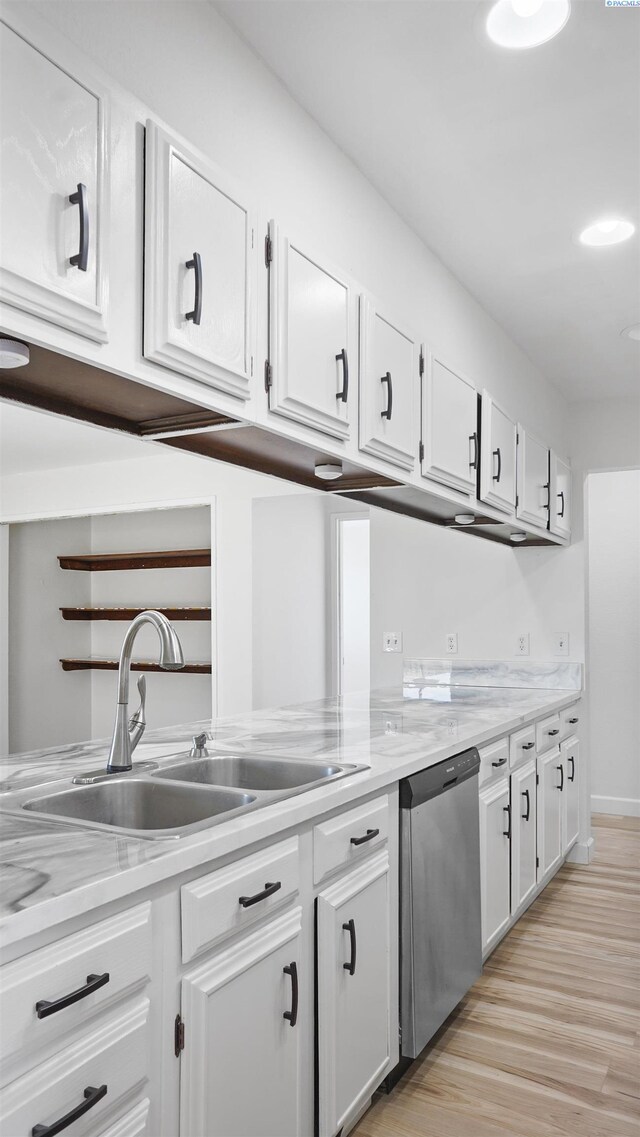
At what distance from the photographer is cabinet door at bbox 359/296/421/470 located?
7.21 feet

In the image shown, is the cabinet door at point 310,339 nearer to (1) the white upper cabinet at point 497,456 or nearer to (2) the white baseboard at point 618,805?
(1) the white upper cabinet at point 497,456

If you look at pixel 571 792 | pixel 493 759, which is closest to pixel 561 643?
pixel 571 792

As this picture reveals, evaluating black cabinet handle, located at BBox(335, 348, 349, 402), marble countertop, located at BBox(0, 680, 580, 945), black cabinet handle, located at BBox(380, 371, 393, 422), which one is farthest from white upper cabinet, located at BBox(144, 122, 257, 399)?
marble countertop, located at BBox(0, 680, 580, 945)

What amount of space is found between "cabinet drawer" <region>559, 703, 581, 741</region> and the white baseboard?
1504 mm

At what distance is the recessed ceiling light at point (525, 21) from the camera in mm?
1649

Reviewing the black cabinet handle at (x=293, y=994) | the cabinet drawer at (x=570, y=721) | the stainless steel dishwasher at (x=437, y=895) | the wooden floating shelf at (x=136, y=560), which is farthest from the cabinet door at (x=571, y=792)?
the wooden floating shelf at (x=136, y=560)

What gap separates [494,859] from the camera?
9.23ft

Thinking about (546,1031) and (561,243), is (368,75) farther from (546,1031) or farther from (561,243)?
(546,1031)

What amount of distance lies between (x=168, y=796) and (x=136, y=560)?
14.8ft

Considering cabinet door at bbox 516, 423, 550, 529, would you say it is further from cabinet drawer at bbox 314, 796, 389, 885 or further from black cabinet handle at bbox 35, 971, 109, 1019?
black cabinet handle at bbox 35, 971, 109, 1019

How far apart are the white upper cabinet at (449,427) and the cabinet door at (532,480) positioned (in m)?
0.60

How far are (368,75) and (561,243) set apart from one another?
111 cm

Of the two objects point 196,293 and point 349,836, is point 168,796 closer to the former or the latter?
point 349,836

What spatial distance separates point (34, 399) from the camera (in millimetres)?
1552
